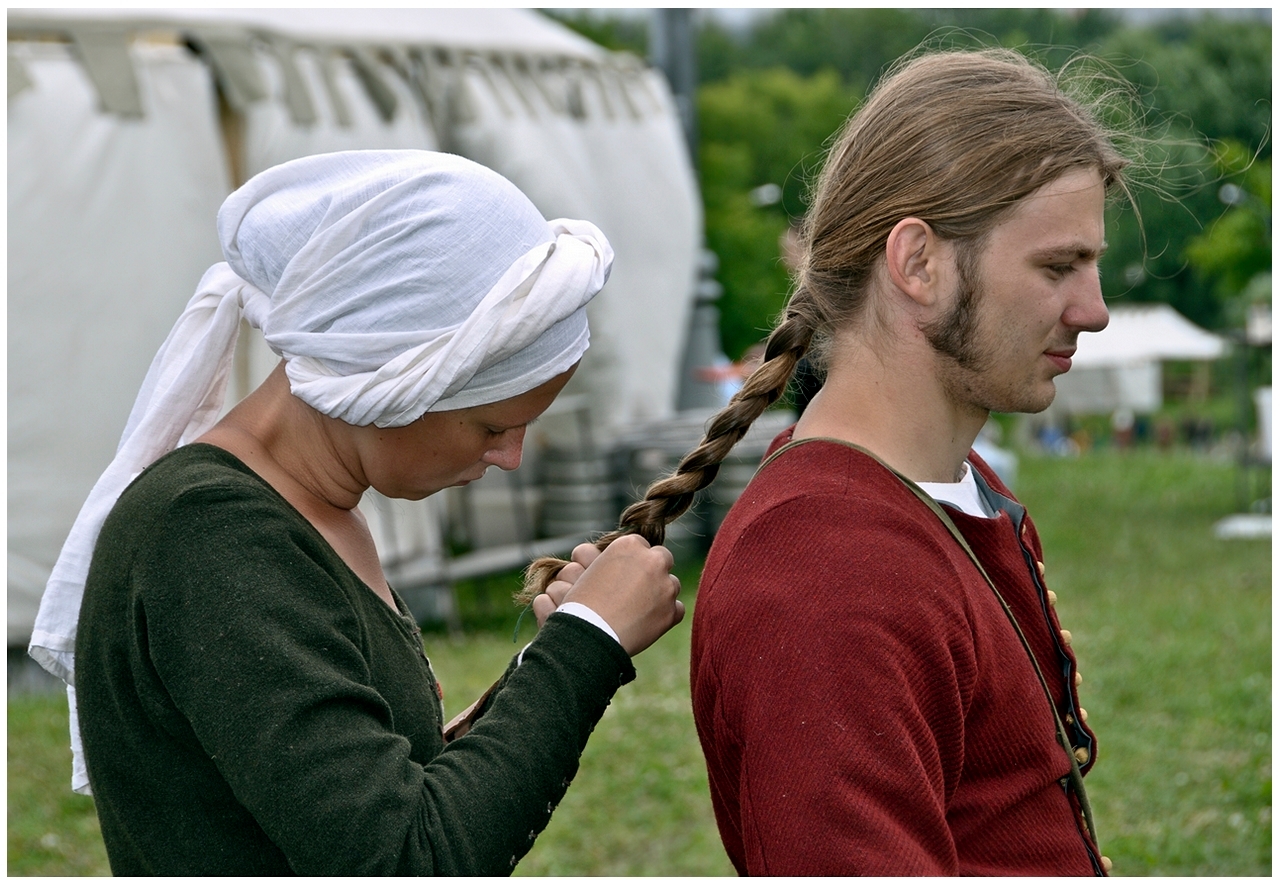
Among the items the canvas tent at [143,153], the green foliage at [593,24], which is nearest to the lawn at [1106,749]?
the canvas tent at [143,153]

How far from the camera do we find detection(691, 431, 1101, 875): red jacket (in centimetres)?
145

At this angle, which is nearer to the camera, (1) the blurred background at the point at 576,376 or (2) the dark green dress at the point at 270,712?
(2) the dark green dress at the point at 270,712

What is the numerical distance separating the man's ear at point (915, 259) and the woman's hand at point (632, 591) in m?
0.44

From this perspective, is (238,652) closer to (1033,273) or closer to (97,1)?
(1033,273)

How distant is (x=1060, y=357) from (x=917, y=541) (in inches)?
13.0

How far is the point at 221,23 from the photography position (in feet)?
22.8

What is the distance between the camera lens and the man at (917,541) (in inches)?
57.9

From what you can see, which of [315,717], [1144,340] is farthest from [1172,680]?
[1144,340]

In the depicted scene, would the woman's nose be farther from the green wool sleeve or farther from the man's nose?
the man's nose

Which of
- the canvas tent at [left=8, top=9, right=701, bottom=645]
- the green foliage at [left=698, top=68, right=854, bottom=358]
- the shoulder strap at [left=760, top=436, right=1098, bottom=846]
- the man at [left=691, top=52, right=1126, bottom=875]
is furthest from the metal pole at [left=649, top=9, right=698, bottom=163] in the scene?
the green foliage at [left=698, top=68, right=854, bottom=358]

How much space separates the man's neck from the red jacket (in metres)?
0.06

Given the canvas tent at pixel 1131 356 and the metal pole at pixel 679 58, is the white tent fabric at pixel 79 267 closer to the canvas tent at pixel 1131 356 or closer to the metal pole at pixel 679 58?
the metal pole at pixel 679 58

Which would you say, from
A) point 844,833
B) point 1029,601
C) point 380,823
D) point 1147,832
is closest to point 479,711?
point 380,823

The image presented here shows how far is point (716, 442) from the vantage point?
1973 mm
